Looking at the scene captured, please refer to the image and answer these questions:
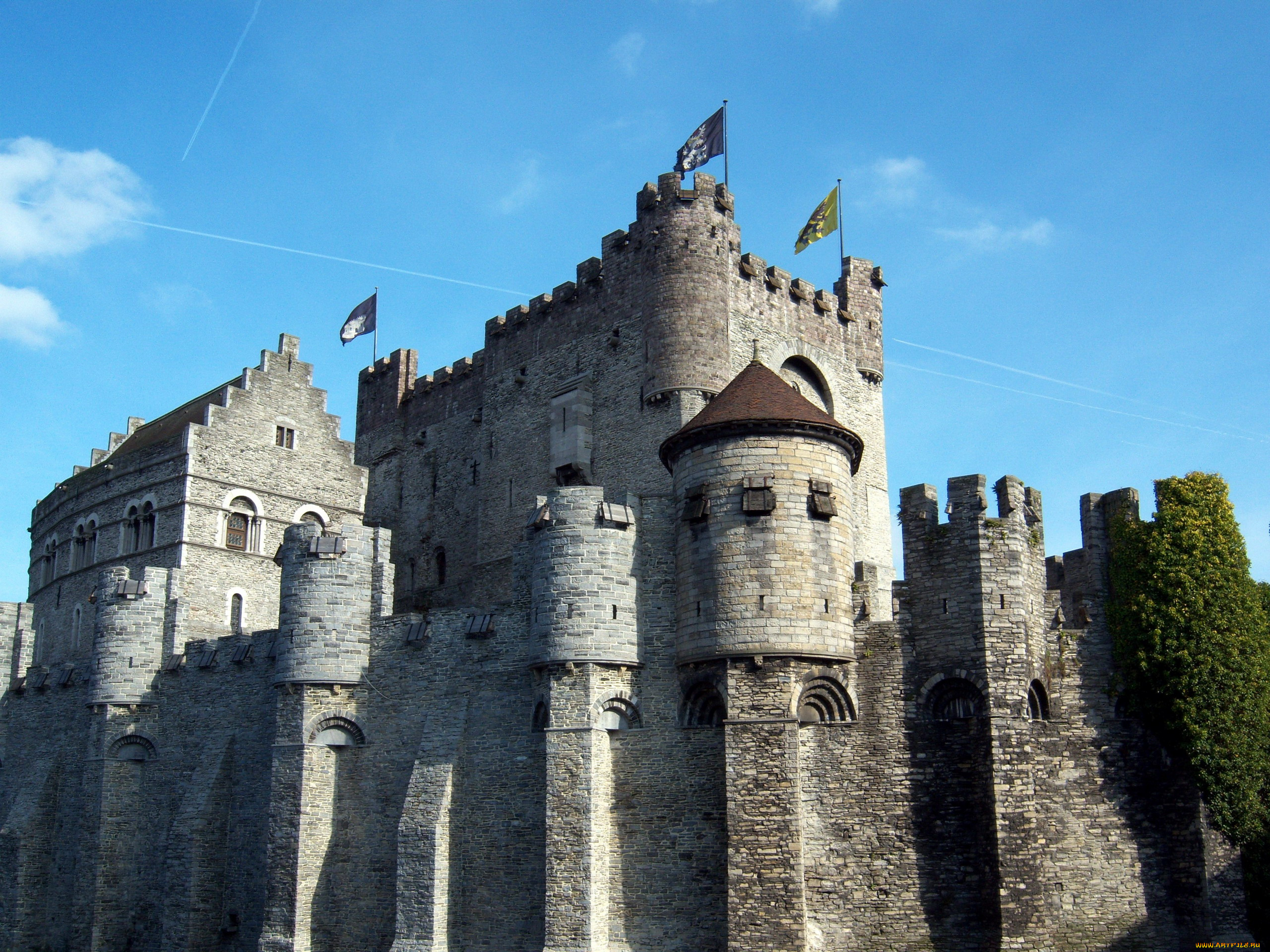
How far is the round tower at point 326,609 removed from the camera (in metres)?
31.3

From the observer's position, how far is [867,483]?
3872cm

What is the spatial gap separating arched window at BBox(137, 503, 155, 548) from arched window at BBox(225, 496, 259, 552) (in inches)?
91.8

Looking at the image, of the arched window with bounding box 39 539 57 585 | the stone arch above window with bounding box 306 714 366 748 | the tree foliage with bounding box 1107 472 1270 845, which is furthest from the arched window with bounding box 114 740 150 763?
the tree foliage with bounding box 1107 472 1270 845

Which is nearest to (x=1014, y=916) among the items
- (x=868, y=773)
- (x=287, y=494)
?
(x=868, y=773)

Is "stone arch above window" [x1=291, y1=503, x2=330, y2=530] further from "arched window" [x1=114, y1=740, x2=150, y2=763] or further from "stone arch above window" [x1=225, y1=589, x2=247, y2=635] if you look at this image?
"arched window" [x1=114, y1=740, x2=150, y2=763]

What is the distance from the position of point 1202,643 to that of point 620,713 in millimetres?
11886

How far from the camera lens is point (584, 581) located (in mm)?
27344

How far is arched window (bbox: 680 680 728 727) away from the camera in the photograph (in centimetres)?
2662

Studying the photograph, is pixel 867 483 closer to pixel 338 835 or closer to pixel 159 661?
pixel 338 835

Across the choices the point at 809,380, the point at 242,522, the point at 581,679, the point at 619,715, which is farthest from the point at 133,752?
the point at 809,380

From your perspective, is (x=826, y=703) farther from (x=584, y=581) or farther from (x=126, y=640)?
(x=126, y=640)

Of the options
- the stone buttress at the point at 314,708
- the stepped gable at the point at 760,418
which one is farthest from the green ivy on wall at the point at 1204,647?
the stone buttress at the point at 314,708

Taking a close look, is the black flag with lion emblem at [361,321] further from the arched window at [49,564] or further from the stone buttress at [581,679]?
the stone buttress at [581,679]

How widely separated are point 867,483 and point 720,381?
6884mm
